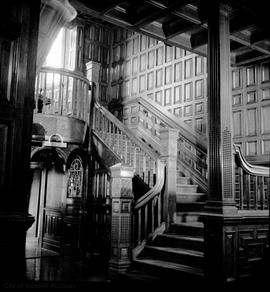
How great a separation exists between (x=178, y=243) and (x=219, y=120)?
225 cm

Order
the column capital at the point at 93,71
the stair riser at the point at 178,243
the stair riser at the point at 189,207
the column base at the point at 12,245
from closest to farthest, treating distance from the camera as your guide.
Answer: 1. the column base at the point at 12,245
2. the stair riser at the point at 178,243
3. the stair riser at the point at 189,207
4. the column capital at the point at 93,71

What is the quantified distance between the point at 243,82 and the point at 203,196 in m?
2.75

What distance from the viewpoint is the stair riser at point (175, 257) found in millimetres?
5566

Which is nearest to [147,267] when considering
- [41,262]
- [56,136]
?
[41,262]

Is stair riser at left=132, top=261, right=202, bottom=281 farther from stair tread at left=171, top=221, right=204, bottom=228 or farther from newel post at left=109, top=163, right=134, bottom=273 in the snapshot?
stair tread at left=171, top=221, right=204, bottom=228

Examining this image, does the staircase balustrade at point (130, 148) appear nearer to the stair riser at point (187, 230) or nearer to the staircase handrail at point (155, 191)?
the staircase handrail at point (155, 191)

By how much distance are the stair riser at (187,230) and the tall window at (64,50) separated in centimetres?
723

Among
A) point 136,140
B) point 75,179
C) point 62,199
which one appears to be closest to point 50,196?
point 62,199

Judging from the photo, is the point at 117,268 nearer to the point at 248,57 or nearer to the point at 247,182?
the point at 247,182

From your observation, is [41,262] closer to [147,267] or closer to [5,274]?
[147,267]

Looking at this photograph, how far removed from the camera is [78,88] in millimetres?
8797

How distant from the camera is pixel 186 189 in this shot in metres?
7.76

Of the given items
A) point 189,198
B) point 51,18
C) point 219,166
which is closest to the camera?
point 51,18

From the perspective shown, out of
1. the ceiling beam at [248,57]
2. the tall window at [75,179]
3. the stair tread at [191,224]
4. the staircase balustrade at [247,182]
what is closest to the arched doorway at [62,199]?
the tall window at [75,179]
